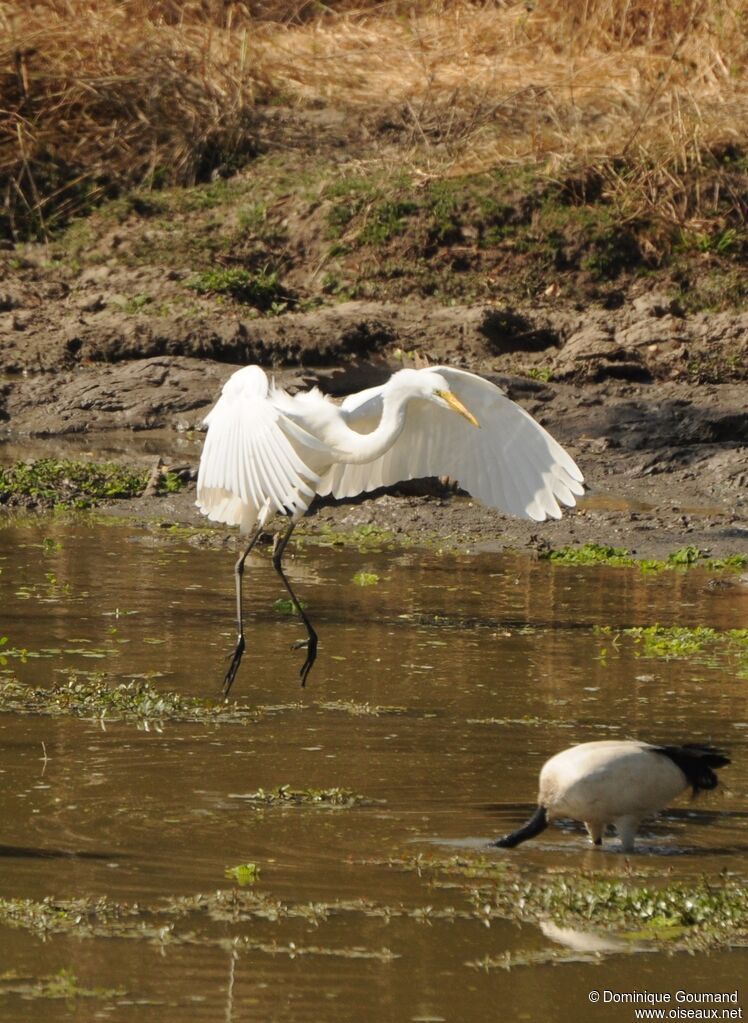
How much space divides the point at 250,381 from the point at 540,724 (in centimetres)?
195

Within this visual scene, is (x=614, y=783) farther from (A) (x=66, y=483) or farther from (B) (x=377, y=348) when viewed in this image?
(B) (x=377, y=348)

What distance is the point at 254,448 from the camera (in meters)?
6.58

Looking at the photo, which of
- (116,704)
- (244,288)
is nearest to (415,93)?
(244,288)

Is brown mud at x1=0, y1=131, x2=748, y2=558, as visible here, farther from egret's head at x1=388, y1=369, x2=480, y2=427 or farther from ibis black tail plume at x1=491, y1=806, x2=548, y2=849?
ibis black tail plume at x1=491, y1=806, x2=548, y2=849

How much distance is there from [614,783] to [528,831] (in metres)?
0.30

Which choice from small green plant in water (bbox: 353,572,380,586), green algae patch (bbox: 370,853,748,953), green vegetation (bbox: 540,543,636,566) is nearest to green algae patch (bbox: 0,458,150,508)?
small green plant in water (bbox: 353,572,380,586)

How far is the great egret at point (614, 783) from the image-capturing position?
4969mm

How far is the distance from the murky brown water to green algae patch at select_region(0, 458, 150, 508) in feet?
3.18

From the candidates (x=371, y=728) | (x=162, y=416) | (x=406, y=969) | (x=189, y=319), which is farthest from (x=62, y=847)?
(x=189, y=319)

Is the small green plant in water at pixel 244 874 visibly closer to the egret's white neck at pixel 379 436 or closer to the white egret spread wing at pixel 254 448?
Result: the white egret spread wing at pixel 254 448

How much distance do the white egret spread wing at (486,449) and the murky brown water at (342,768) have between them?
761 mm

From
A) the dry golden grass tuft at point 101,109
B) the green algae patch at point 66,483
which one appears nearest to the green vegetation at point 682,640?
the green algae patch at point 66,483

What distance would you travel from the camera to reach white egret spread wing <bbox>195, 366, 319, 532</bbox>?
6465 mm

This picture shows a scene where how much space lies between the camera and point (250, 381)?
7066 millimetres
